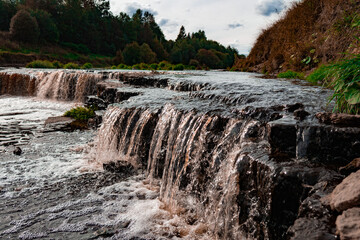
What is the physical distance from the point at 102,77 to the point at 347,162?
14.9m

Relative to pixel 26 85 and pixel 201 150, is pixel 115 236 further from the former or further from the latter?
pixel 26 85

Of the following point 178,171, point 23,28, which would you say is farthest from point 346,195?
point 23,28

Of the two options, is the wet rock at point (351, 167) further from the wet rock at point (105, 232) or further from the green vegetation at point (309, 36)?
the green vegetation at point (309, 36)

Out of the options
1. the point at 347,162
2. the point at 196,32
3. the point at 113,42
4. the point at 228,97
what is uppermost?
the point at 196,32

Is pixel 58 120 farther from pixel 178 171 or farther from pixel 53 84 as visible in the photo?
pixel 53 84

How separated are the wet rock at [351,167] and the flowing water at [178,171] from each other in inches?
6.7

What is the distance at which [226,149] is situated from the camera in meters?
4.44

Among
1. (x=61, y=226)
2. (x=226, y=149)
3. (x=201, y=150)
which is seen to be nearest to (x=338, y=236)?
(x=226, y=149)

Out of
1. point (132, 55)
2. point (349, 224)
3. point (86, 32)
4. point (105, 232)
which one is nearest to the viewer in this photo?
Result: point (349, 224)

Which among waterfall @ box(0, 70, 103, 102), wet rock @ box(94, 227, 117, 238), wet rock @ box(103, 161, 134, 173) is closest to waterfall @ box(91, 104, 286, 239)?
wet rock @ box(103, 161, 134, 173)

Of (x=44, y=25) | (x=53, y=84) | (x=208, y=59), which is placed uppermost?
(x=44, y=25)

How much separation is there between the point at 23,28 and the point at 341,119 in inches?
2247

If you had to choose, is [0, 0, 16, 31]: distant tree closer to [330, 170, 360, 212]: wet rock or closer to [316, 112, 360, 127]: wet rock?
[316, 112, 360, 127]: wet rock

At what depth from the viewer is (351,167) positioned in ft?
9.43
